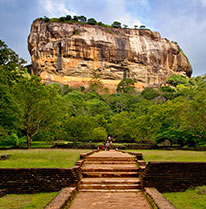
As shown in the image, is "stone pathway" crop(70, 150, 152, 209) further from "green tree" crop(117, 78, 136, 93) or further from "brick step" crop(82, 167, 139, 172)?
"green tree" crop(117, 78, 136, 93)

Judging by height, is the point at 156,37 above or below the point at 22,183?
above

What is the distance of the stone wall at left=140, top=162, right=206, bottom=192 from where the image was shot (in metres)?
7.03

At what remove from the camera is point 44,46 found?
72.7 m

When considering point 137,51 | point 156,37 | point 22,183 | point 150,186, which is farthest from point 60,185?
point 156,37

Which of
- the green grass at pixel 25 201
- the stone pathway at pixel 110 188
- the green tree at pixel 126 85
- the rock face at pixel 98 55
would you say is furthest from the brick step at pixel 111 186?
the rock face at pixel 98 55

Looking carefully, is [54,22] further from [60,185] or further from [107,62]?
[60,185]

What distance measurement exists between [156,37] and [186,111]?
73.7 meters

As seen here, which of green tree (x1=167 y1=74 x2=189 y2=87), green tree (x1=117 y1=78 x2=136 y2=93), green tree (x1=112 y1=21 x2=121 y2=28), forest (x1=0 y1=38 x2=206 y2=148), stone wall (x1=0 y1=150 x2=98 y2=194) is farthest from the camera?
green tree (x1=112 y1=21 x2=121 y2=28)

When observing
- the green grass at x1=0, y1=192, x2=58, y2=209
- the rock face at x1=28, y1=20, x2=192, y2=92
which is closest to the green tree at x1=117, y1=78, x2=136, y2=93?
the rock face at x1=28, y1=20, x2=192, y2=92

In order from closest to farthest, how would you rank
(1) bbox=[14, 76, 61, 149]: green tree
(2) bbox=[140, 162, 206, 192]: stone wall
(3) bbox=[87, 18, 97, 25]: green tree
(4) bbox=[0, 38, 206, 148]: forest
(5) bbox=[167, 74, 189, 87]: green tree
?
(2) bbox=[140, 162, 206, 192]: stone wall, (4) bbox=[0, 38, 206, 148]: forest, (1) bbox=[14, 76, 61, 149]: green tree, (5) bbox=[167, 74, 189, 87]: green tree, (3) bbox=[87, 18, 97, 25]: green tree

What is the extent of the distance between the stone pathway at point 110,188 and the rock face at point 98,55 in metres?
67.1

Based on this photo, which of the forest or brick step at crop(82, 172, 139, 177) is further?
the forest

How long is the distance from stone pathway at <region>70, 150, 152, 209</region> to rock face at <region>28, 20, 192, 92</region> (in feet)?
220

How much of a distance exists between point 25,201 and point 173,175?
14.6ft
